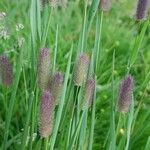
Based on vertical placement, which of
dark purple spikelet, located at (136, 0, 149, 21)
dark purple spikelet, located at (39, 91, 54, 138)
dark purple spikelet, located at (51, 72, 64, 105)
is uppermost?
dark purple spikelet, located at (136, 0, 149, 21)

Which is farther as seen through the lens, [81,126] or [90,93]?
[81,126]

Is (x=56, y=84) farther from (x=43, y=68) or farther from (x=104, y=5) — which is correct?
(x=104, y=5)

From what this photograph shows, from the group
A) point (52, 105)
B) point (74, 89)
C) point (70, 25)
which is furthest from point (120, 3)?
point (52, 105)

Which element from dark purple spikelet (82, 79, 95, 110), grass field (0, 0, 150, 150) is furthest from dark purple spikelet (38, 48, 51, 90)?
dark purple spikelet (82, 79, 95, 110)

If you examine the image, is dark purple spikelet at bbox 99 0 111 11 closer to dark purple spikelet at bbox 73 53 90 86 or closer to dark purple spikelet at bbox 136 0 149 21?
dark purple spikelet at bbox 136 0 149 21

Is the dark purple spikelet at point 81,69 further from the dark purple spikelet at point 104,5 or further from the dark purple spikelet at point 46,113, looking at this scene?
the dark purple spikelet at point 104,5

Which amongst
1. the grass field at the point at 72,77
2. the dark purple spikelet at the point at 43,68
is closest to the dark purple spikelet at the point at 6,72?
the grass field at the point at 72,77

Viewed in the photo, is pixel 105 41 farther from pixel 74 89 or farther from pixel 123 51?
pixel 74 89
